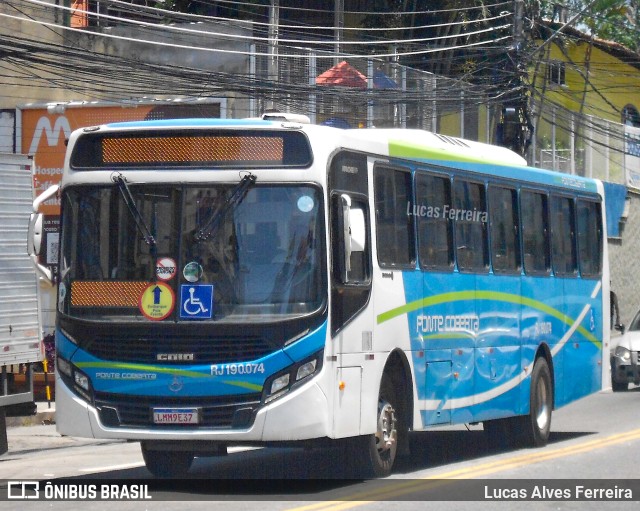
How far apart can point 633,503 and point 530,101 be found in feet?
65.0

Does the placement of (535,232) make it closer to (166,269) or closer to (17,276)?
(17,276)

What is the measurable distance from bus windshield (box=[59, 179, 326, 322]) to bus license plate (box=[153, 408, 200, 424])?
27.9 inches

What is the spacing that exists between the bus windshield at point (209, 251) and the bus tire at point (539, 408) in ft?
17.8

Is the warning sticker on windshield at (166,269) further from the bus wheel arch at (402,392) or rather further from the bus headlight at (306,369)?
the bus wheel arch at (402,392)

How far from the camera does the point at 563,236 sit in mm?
15766

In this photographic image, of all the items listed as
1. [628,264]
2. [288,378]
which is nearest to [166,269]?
[288,378]

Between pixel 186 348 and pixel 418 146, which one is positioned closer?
pixel 186 348

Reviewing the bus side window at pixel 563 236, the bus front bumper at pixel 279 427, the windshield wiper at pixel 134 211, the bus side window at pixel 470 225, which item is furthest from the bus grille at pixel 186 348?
the bus side window at pixel 563 236

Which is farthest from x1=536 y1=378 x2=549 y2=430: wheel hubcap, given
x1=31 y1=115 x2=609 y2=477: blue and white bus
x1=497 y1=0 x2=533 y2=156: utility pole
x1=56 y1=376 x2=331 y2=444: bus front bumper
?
x1=497 y1=0 x2=533 y2=156: utility pole

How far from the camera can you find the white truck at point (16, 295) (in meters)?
13.7

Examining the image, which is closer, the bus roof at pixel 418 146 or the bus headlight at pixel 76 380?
the bus headlight at pixel 76 380


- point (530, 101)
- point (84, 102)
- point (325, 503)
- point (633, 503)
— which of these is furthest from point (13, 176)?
point (530, 101)

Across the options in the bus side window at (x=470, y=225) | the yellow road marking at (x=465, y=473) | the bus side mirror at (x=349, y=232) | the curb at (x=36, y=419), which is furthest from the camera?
the curb at (x=36, y=419)

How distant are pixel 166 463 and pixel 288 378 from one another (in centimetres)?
214
